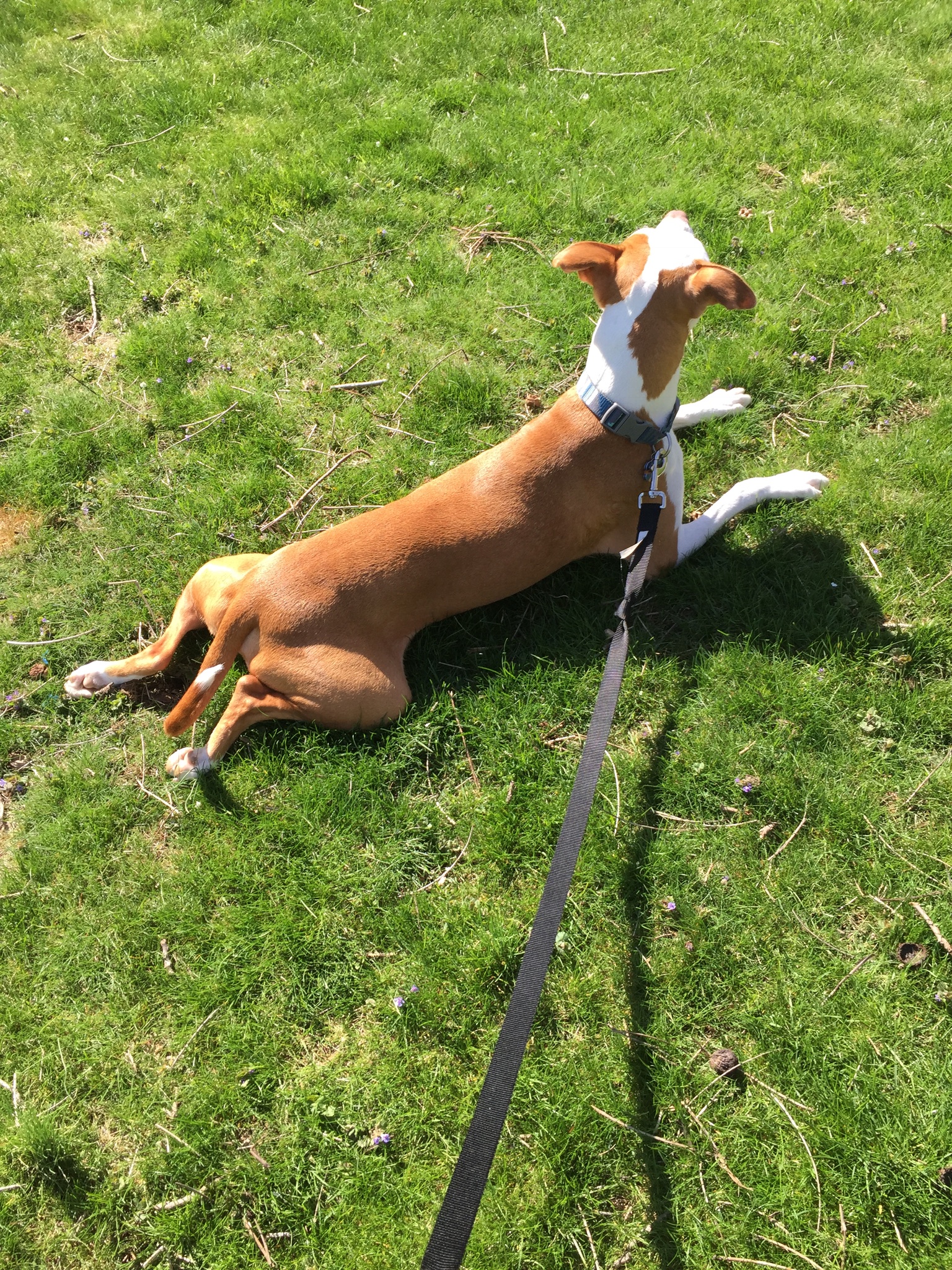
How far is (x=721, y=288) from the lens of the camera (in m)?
2.94

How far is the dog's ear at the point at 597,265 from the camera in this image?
308cm

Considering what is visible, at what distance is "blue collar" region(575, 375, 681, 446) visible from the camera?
3266 millimetres

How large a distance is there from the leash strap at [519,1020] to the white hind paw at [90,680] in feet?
7.68

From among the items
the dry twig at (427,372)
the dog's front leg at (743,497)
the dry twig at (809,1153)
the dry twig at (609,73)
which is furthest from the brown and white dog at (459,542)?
the dry twig at (609,73)

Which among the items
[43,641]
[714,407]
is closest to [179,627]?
[43,641]

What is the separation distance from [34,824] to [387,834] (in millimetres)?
1651

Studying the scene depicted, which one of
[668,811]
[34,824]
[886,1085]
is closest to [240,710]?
[34,824]

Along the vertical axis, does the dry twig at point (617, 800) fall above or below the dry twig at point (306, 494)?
below

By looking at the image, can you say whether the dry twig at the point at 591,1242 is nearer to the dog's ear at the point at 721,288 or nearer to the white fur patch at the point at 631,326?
the white fur patch at the point at 631,326

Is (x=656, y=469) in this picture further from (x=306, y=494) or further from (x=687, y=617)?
(x=306, y=494)

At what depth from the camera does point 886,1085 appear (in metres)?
2.64

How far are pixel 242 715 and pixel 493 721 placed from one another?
1117 millimetres

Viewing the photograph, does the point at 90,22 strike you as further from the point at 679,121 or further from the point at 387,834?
the point at 387,834

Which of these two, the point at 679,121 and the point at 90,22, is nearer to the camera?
the point at 679,121
